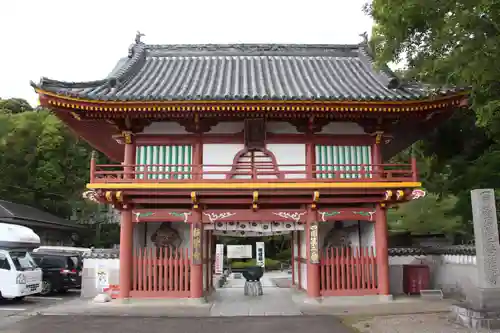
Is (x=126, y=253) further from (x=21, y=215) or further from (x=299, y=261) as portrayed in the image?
(x=21, y=215)

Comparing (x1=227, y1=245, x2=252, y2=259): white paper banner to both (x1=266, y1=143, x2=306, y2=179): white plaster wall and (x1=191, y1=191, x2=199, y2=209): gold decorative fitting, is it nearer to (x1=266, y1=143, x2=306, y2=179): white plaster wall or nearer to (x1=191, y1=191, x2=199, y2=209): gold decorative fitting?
(x1=266, y1=143, x2=306, y2=179): white plaster wall

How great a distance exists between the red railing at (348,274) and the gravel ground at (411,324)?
268cm

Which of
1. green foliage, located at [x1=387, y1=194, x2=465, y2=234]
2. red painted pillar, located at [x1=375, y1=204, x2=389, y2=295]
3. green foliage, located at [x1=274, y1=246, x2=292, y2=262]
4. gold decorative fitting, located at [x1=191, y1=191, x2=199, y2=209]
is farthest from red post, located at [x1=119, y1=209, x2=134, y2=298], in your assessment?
green foliage, located at [x1=274, y1=246, x2=292, y2=262]

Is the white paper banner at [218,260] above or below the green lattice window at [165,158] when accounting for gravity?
below

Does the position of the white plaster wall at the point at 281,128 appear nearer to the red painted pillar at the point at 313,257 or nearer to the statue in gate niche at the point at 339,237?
the red painted pillar at the point at 313,257

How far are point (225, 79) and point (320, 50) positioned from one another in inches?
215

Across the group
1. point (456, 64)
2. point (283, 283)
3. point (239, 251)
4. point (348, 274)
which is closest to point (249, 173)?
point (348, 274)

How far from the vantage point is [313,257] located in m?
14.2

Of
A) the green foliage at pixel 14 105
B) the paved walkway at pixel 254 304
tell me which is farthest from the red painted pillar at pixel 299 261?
the green foliage at pixel 14 105

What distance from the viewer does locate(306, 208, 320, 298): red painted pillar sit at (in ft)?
46.7

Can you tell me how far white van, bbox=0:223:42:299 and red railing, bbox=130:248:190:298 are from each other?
481cm

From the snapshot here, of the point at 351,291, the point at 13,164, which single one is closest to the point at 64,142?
the point at 13,164

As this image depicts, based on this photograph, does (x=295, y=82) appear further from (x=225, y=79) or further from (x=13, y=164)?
(x=13, y=164)

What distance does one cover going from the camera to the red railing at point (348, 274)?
14.4 m
